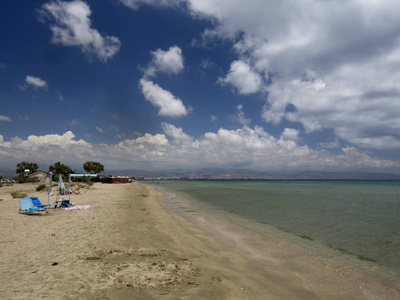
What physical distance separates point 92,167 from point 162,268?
104m

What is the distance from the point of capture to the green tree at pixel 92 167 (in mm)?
97688

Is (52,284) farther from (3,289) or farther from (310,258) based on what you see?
(310,258)

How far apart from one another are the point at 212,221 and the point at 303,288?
436 inches

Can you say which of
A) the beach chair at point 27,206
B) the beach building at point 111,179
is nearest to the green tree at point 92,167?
the beach building at point 111,179

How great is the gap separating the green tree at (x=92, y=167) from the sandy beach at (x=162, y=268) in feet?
308

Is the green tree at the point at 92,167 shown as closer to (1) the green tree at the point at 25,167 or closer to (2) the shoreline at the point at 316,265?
(1) the green tree at the point at 25,167

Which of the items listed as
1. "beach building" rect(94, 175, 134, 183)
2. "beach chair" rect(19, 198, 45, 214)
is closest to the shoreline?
"beach chair" rect(19, 198, 45, 214)

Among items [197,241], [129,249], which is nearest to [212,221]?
[197,241]

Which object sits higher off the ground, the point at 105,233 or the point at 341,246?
the point at 105,233

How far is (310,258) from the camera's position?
370 inches

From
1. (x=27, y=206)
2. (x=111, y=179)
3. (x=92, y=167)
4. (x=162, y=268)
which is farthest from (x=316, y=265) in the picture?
(x=92, y=167)

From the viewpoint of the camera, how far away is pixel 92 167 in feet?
326

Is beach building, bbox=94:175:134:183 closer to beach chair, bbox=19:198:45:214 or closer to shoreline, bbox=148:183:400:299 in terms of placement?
beach chair, bbox=19:198:45:214

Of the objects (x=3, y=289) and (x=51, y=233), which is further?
(x=51, y=233)
